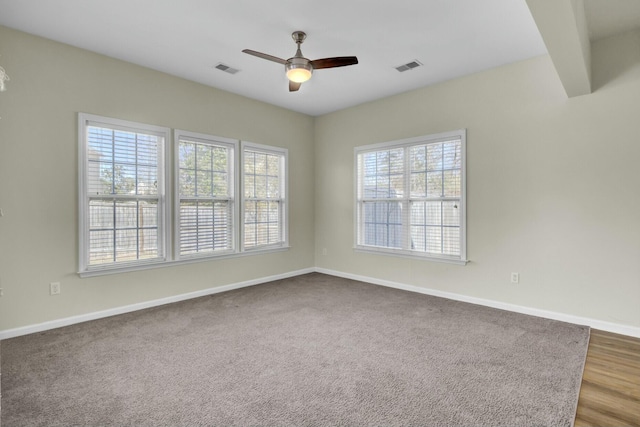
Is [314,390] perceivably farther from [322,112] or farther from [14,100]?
[322,112]

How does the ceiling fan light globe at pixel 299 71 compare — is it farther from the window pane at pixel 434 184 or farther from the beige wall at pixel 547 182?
the window pane at pixel 434 184

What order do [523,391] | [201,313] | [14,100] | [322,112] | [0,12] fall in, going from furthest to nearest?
[322,112], [201,313], [14,100], [0,12], [523,391]

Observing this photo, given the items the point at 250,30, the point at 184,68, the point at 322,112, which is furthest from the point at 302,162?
the point at 250,30

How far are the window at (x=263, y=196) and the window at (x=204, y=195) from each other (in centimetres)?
27

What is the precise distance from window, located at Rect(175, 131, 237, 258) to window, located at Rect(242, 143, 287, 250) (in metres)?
0.27

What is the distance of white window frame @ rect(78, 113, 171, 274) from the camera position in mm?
3439

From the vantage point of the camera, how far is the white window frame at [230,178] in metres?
4.17

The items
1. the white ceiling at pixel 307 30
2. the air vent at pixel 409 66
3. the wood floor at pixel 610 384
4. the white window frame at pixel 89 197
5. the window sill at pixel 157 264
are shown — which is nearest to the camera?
the wood floor at pixel 610 384

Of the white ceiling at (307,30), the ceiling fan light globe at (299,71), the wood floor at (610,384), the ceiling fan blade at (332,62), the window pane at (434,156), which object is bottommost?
the wood floor at (610,384)

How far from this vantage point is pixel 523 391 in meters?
A: 2.17

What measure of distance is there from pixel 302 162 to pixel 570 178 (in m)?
3.75

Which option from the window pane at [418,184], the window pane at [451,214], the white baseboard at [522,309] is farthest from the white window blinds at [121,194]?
the window pane at [451,214]

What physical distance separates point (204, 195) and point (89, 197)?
1297 millimetres

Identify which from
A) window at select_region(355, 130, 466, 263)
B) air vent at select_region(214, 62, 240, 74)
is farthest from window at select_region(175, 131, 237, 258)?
window at select_region(355, 130, 466, 263)
